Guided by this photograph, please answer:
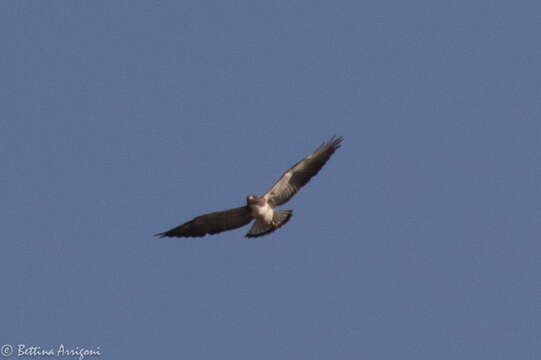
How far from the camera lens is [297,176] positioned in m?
18.0

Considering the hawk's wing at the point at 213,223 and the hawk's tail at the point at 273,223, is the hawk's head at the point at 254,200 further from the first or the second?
the hawk's tail at the point at 273,223

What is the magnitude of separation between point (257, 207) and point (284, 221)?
0.57 metres

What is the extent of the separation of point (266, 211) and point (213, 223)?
118 cm

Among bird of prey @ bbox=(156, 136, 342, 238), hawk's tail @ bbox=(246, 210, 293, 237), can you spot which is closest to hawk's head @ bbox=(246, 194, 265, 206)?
bird of prey @ bbox=(156, 136, 342, 238)

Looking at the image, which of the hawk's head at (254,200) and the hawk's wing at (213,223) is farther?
the hawk's wing at (213,223)

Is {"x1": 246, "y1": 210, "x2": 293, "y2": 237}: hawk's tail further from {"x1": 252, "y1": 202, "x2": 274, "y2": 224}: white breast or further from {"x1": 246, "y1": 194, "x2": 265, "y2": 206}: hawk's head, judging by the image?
{"x1": 246, "y1": 194, "x2": 265, "y2": 206}: hawk's head

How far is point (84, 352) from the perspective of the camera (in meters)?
15.8

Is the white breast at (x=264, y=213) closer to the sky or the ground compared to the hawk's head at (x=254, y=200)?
closer to the ground

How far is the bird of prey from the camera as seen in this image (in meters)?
17.7

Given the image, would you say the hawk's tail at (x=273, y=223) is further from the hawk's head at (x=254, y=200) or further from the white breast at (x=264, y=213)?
the hawk's head at (x=254, y=200)

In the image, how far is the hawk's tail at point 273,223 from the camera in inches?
696

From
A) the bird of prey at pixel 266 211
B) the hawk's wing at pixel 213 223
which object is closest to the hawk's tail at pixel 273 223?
the bird of prey at pixel 266 211

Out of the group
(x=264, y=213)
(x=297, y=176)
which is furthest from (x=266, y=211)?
(x=297, y=176)

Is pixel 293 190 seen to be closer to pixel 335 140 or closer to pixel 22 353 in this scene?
pixel 335 140
